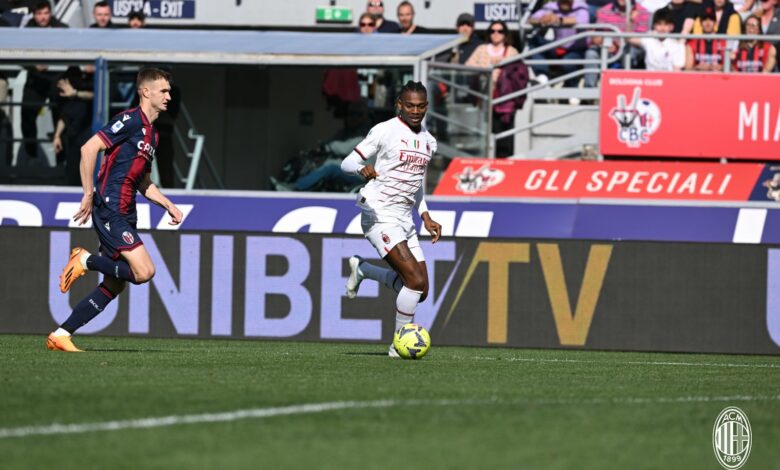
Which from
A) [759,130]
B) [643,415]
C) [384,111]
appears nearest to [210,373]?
[643,415]

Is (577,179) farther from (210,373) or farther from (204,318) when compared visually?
(210,373)

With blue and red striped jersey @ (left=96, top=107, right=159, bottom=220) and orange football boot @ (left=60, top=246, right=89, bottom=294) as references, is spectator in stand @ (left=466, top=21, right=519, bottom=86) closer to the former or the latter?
blue and red striped jersey @ (left=96, top=107, right=159, bottom=220)

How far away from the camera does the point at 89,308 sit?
11367mm

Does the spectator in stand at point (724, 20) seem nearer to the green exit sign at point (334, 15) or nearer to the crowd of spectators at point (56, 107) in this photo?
the green exit sign at point (334, 15)

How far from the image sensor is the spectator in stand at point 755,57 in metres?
20.2

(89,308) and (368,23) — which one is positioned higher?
(368,23)

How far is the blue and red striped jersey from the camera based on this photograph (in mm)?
11211

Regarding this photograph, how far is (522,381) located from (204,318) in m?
6.93

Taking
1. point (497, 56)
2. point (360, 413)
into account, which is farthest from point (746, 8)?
point (360, 413)

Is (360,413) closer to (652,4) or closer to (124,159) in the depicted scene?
(124,159)

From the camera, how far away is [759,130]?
19609 millimetres

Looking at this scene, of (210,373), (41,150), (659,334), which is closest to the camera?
(210,373)

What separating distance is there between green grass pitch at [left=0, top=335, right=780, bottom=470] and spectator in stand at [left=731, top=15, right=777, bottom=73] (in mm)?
9837

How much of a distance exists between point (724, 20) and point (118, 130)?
12322 millimetres
